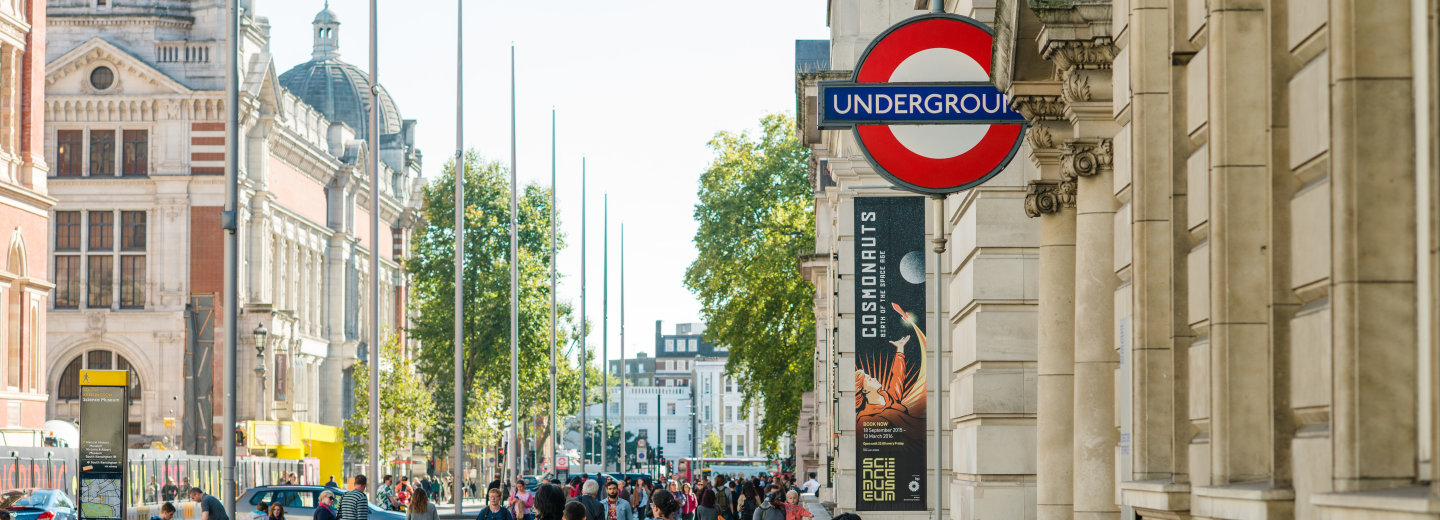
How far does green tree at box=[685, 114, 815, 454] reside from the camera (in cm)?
5553

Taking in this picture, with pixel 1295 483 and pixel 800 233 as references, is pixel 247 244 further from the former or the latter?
pixel 1295 483

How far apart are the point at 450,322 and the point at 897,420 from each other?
57.8 m

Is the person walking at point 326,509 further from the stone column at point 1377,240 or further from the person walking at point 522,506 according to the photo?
the stone column at point 1377,240

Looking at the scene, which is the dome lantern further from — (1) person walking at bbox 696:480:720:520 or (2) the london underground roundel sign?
(2) the london underground roundel sign

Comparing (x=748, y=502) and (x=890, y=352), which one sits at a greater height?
(x=890, y=352)

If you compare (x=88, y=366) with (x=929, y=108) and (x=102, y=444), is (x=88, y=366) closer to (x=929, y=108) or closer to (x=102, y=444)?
(x=102, y=444)

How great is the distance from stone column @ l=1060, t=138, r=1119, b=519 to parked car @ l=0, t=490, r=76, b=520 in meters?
19.3

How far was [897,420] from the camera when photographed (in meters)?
20.2

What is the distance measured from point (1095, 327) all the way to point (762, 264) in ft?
154

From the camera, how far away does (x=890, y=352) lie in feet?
65.7

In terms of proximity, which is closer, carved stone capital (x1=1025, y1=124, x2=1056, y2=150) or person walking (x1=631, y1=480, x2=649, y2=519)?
carved stone capital (x1=1025, y1=124, x2=1056, y2=150)

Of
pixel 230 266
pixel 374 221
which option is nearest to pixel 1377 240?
pixel 230 266

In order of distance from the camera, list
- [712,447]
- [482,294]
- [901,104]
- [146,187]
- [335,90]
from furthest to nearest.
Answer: [712,447]
[335,90]
[482,294]
[146,187]
[901,104]

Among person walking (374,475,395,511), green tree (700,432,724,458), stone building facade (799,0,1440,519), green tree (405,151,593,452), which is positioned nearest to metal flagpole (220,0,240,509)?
stone building facade (799,0,1440,519)
